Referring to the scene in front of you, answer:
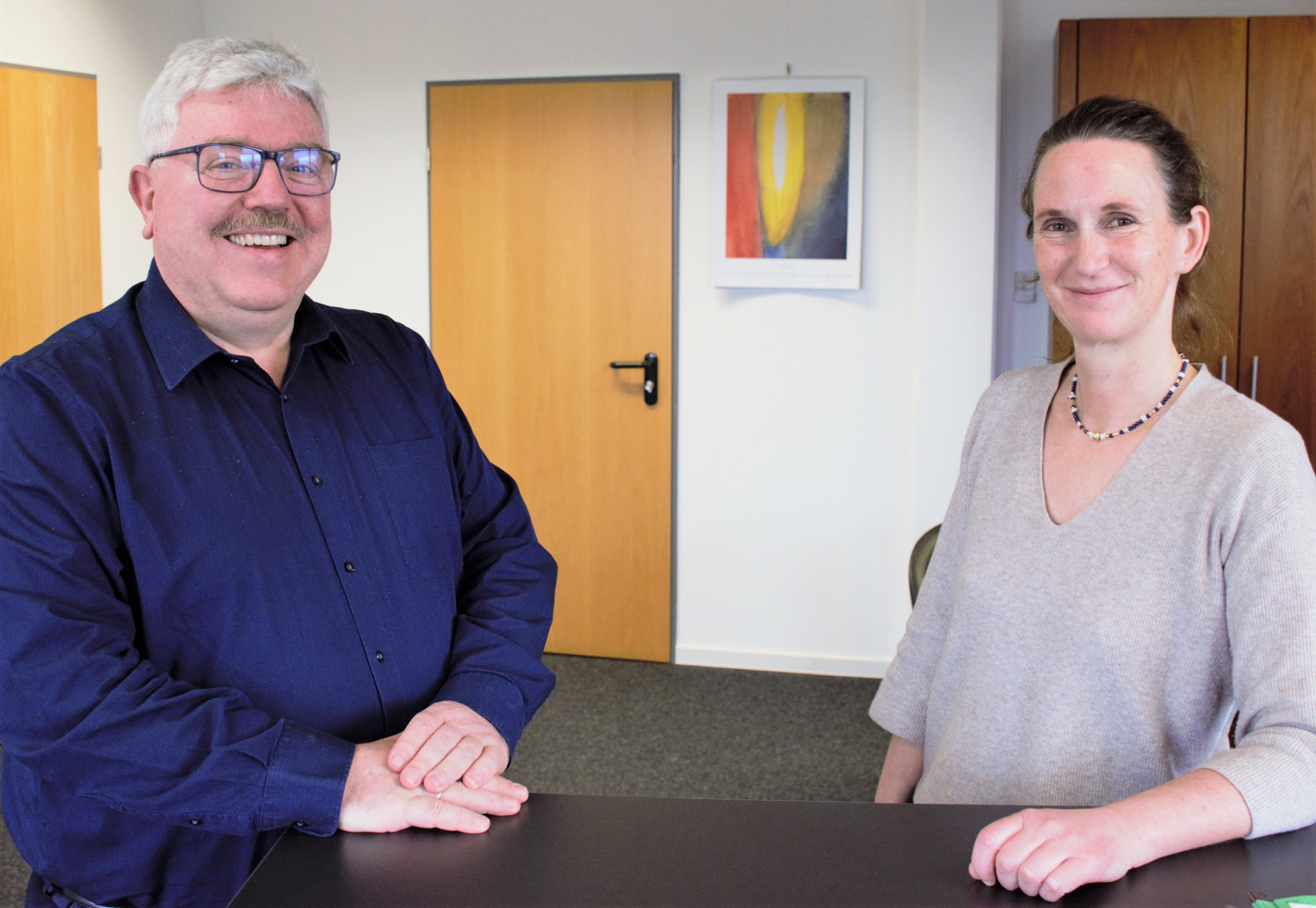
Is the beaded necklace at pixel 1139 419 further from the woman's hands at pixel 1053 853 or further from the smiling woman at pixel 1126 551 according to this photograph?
the woman's hands at pixel 1053 853

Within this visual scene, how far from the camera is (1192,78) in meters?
3.44

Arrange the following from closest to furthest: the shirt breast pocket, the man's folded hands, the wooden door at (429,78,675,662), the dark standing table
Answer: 1. the dark standing table
2. the man's folded hands
3. the shirt breast pocket
4. the wooden door at (429,78,675,662)

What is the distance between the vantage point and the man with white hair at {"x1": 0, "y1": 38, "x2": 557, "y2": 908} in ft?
3.59

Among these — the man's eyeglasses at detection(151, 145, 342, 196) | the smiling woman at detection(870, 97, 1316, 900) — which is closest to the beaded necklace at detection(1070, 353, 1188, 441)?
the smiling woman at detection(870, 97, 1316, 900)

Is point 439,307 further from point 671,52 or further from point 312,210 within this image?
point 312,210

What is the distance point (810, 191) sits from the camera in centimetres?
400

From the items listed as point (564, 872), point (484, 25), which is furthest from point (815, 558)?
point (564, 872)

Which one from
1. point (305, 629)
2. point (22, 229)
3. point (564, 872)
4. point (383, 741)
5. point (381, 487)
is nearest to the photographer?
point (564, 872)

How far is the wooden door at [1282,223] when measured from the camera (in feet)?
11.1

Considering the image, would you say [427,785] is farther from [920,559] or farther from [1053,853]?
[920,559]

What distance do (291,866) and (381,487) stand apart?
58cm

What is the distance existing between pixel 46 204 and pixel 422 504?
3078 mm

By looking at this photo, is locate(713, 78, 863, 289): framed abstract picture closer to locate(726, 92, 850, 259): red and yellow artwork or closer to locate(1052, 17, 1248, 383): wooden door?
locate(726, 92, 850, 259): red and yellow artwork

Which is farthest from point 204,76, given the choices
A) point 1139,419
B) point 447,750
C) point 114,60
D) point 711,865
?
point 114,60
